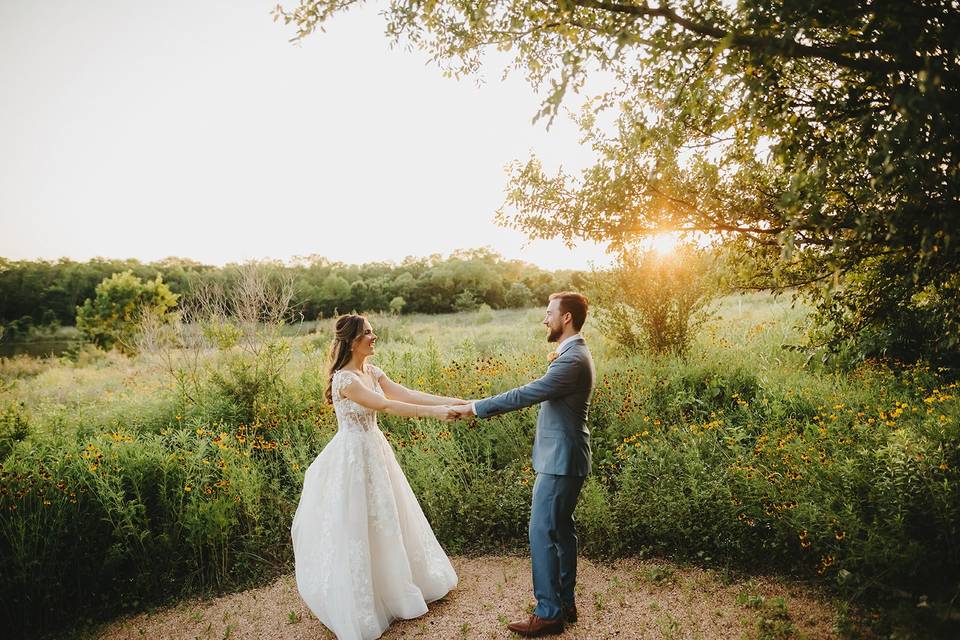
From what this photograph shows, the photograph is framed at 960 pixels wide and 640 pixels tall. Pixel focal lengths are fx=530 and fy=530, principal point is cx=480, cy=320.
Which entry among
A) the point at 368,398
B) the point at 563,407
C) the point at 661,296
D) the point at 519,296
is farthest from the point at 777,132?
the point at 519,296

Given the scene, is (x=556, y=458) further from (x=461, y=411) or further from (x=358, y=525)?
(x=358, y=525)

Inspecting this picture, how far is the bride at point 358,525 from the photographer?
4.12 meters

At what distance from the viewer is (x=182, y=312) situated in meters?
10.6

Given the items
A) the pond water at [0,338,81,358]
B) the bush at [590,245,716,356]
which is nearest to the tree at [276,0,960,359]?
→ the bush at [590,245,716,356]

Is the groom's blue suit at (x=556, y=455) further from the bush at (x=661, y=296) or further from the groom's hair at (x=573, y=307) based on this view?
the bush at (x=661, y=296)

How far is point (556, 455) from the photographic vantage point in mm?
3783

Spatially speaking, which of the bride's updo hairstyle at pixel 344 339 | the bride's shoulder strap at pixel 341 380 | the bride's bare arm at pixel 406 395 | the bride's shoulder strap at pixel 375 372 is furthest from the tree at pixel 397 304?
the bride's shoulder strap at pixel 341 380

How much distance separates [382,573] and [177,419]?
574 centimetres

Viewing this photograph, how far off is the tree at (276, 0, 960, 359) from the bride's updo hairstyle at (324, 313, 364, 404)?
209cm

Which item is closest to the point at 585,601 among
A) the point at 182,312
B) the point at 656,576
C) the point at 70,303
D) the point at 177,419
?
the point at 656,576

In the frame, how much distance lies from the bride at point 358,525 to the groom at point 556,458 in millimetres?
988

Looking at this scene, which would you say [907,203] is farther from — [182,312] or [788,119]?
[182,312]

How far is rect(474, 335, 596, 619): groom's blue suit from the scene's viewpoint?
3.78 m

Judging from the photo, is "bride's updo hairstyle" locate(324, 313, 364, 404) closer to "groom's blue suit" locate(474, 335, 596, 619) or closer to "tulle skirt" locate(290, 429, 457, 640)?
"tulle skirt" locate(290, 429, 457, 640)
